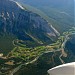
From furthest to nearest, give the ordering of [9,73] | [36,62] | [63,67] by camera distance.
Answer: [36,62], [9,73], [63,67]

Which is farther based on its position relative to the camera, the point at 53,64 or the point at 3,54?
the point at 3,54

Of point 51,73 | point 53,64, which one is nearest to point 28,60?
point 53,64

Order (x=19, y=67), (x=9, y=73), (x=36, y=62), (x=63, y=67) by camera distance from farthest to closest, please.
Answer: (x=36, y=62) < (x=19, y=67) < (x=9, y=73) < (x=63, y=67)

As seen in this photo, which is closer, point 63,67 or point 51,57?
point 63,67

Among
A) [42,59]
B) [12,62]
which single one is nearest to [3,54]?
[12,62]

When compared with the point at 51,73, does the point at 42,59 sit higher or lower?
lower

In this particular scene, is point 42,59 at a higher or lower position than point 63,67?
lower

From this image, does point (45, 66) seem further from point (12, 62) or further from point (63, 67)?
point (63, 67)

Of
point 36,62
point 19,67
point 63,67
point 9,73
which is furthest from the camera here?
point 36,62

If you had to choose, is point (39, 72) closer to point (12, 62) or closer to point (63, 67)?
point (12, 62)
